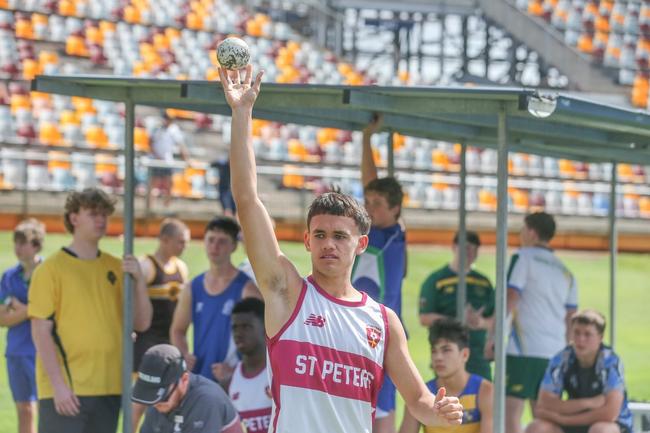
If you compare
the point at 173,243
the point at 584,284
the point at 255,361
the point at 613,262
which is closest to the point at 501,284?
the point at 255,361

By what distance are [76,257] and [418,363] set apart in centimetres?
691

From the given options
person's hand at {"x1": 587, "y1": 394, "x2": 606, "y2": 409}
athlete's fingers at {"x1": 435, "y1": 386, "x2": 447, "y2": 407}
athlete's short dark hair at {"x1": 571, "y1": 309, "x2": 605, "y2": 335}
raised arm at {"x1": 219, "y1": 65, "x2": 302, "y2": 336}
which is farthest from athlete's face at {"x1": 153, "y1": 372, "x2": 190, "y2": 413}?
person's hand at {"x1": 587, "y1": 394, "x2": 606, "y2": 409}

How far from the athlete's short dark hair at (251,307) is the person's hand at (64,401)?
1015mm

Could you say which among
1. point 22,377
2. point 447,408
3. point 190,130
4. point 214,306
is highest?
point 190,130

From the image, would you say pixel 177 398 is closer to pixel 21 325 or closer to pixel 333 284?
pixel 333 284

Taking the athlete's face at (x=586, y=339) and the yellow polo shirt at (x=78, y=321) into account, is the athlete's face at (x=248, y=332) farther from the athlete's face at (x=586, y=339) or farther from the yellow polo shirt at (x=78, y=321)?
the athlete's face at (x=586, y=339)

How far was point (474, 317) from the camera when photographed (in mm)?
9523

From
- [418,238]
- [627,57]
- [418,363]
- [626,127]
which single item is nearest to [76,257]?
[626,127]

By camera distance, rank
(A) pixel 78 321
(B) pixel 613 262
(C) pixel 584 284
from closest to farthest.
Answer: (A) pixel 78 321 → (B) pixel 613 262 → (C) pixel 584 284

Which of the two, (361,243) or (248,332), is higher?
(361,243)

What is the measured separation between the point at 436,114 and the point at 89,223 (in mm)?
2092

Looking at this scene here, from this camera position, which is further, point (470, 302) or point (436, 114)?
point (470, 302)

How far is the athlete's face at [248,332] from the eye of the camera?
269 inches

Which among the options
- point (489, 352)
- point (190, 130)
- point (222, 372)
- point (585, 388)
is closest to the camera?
point (222, 372)
